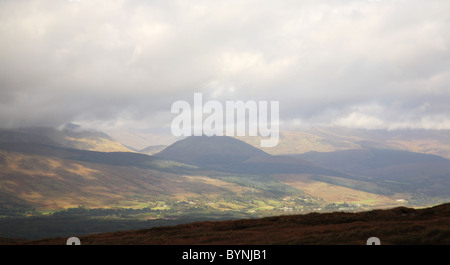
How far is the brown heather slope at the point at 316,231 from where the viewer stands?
4959 centimetres

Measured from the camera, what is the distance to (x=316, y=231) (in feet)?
194

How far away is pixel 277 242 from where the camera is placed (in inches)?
2069

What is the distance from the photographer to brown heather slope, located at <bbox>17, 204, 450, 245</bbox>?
163 feet
